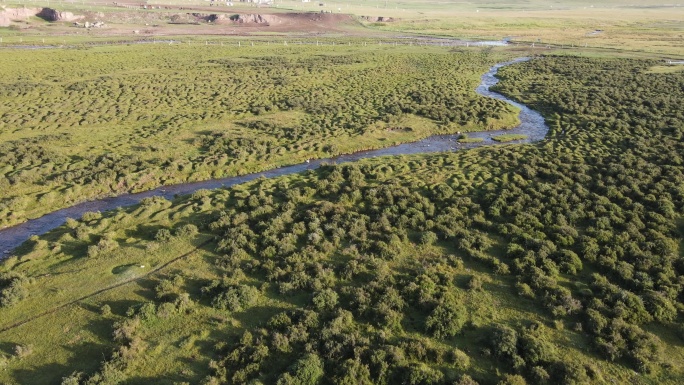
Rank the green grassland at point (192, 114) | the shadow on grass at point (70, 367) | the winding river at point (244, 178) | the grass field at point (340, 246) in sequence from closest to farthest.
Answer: the shadow on grass at point (70, 367) < the grass field at point (340, 246) < the winding river at point (244, 178) < the green grassland at point (192, 114)

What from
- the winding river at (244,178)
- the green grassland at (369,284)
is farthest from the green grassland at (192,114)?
the green grassland at (369,284)

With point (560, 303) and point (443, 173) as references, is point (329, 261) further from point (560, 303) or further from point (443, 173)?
point (443, 173)

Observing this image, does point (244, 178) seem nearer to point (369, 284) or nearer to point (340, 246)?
point (340, 246)

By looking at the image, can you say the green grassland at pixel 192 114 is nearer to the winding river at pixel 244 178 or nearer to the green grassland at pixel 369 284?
the winding river at pixel 244 178

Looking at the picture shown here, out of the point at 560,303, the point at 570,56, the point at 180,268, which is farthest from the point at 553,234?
the point at 570,56

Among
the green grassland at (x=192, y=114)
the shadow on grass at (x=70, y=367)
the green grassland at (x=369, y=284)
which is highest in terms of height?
the green grassland at (x=192, y=114)

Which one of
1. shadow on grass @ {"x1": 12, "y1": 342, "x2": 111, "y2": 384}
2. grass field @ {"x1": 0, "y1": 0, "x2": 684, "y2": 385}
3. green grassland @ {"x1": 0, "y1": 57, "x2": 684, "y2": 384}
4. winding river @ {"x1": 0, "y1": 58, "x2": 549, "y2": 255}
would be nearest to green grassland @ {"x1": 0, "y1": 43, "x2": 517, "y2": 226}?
grass field @ {"x1": 0, "y1": 0, "x2": 684, "y2": 385}
